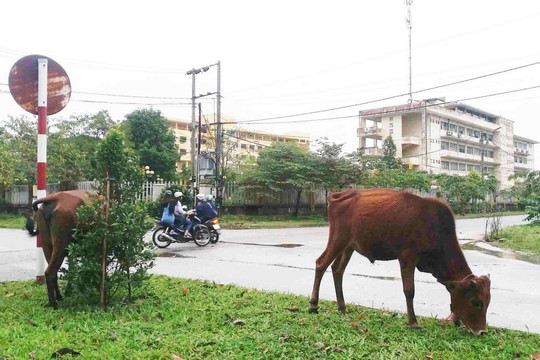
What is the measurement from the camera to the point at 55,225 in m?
4.95

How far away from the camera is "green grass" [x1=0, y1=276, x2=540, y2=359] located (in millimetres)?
3564

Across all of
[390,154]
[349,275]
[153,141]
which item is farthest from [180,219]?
[390,154]

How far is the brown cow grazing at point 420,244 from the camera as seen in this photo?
4.00 metres

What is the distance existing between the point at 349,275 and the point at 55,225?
516 centimetres

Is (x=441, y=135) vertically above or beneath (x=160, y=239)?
above

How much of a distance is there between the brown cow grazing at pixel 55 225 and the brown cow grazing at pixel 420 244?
308 centimetres

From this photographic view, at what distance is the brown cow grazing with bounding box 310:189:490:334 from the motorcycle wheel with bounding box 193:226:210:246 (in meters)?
9.22

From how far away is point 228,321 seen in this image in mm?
4469

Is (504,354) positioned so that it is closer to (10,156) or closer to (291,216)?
(291,216)

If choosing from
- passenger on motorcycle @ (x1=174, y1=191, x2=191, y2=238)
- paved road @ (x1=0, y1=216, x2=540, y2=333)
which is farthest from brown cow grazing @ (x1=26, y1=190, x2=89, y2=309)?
passenger on motorcycle @ (x1=174, y1=191, x2=191, y2=238)

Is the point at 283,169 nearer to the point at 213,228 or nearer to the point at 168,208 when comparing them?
the point at 213,228

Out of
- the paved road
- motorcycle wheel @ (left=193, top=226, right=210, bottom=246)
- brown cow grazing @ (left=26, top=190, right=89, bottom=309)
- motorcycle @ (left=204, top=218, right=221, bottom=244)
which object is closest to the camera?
brown cow grazing @ (left=26, top=190, right=89, bottom=309)

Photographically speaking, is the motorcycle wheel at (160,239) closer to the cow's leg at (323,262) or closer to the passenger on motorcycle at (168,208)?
the passenger on motorcycle at (168,208)

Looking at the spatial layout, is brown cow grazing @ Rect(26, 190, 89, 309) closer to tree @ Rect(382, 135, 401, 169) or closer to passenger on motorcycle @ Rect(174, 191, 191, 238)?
passenger on motorcycle @ Rect(174, 191, 191, 238)
